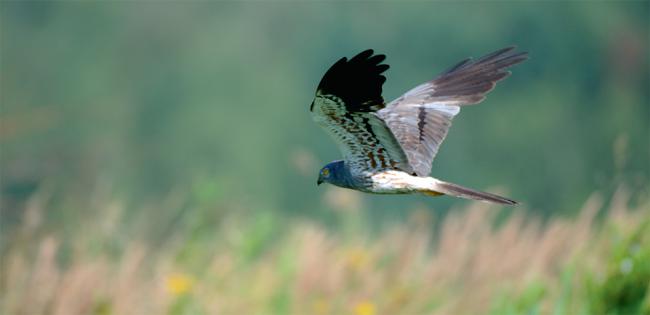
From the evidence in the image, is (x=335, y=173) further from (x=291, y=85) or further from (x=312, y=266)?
(x=291, y=85)

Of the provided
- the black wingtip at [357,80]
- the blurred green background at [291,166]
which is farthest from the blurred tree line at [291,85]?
the black wingtip at [357,80]

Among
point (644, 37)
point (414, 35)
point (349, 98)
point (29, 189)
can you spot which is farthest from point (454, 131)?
point (349, 98)

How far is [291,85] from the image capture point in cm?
1543

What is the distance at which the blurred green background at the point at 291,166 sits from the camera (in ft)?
16.1

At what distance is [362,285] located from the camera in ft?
17.3

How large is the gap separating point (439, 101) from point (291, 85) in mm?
10880

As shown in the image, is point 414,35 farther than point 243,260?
Yes

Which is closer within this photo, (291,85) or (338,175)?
(338,175)

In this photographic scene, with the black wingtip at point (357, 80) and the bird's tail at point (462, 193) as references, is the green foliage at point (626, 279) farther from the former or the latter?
the black wingtip at point (357, 80)

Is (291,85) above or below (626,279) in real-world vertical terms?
below

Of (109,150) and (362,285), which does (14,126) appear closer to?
(362,285)

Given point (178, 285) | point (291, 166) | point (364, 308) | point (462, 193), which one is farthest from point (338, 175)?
point (291, 166)

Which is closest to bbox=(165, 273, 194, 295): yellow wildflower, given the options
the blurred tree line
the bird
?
the bird

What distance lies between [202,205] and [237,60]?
426 inches
